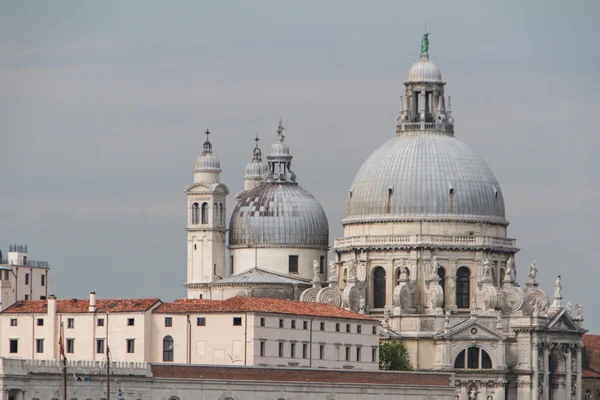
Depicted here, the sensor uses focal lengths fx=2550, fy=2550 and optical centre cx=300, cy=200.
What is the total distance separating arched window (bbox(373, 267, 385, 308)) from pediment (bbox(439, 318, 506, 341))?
697cm

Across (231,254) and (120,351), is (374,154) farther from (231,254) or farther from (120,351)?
(120,351)

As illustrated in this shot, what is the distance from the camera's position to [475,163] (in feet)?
494

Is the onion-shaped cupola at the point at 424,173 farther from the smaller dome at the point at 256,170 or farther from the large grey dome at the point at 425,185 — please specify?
the smaller dome at the point at 256,170

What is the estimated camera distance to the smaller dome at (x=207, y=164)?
507ft

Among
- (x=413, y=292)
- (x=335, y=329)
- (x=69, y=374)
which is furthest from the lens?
(x=413, y=292)

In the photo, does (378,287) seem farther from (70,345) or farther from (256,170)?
(70,345)

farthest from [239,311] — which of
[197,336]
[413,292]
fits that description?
[413,292]

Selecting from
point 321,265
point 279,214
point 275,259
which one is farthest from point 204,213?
point 321,265

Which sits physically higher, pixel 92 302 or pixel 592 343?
pixel 592 343

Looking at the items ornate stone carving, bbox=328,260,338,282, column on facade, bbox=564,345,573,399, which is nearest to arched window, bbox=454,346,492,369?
column on facade, bbox=564,345,573,399

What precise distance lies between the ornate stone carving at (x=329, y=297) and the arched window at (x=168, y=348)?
71.7ft

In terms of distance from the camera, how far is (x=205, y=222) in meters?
154

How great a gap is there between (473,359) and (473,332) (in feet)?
5.07

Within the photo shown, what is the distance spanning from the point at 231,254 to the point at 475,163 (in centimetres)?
1615
